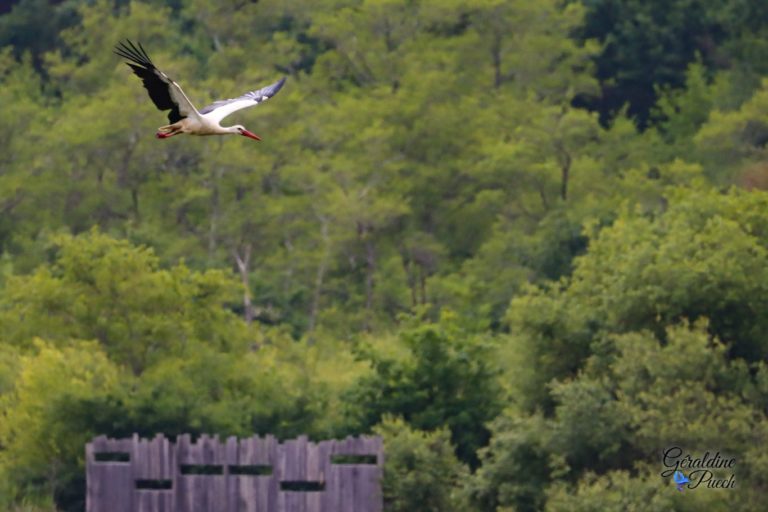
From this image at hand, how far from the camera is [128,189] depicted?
2136 inches

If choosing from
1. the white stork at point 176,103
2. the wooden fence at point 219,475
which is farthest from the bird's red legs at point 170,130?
the wooden fence at point 219,475

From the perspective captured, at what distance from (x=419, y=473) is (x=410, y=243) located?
24854 mm

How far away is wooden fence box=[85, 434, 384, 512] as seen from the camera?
3031 centimetres

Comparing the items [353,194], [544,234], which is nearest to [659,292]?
[544,234]

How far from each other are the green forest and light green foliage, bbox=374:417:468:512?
39mm

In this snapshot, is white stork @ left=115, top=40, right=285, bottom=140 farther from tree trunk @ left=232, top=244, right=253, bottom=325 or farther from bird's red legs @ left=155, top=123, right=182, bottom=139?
tree trunk @ left=232, top=244, right=253, bottom=325

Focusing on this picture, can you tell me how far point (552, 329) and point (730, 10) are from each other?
33209mm

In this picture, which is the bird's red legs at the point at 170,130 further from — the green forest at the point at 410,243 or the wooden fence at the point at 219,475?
the wooden fence at the point at 219,475

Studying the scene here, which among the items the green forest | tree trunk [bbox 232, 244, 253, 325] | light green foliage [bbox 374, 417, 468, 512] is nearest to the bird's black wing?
the green forest

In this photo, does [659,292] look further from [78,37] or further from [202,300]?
[78,37]

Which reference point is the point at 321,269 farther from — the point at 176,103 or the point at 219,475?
the point at 176,103

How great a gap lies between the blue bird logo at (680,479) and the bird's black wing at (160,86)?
30.2 feet

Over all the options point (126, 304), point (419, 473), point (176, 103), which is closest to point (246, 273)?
point (126, 304)

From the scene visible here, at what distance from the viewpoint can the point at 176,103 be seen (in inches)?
739
